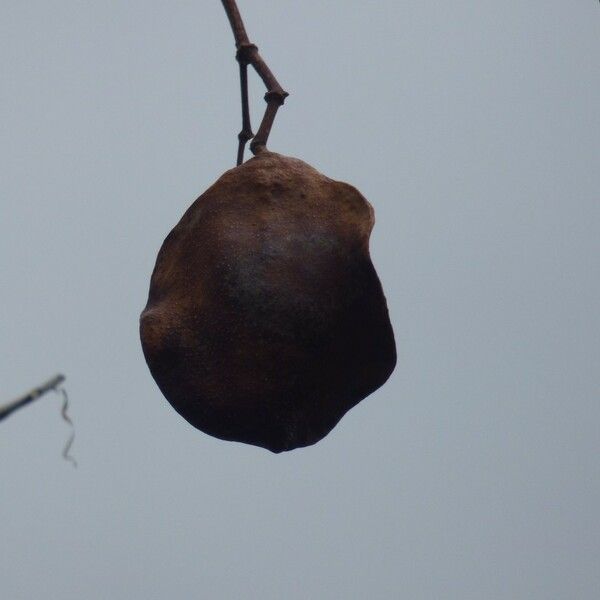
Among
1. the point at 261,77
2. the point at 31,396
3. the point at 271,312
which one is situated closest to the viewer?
the point at 31,396

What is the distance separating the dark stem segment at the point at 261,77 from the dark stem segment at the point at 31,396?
74 cm

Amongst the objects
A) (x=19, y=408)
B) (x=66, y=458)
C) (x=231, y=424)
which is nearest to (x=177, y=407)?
(x=231, y=424)

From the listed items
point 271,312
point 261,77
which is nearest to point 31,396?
point 271,312

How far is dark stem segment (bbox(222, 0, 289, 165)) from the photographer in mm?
1104

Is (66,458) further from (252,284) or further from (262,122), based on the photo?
(262,122)

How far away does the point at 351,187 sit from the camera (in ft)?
3.35

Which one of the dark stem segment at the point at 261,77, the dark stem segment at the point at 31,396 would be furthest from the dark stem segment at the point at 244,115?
the dark stem segment at the point at 31,396

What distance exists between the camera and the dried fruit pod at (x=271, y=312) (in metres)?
0.96

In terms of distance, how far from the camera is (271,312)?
96 cm

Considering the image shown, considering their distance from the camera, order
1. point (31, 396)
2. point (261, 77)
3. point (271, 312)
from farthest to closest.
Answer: point (261, 77), point (271, 312), point (31, 396)

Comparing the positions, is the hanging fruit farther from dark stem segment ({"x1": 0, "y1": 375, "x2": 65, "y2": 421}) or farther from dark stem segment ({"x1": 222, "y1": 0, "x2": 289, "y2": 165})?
dark stem segment ({"x1": 0, "y1": 375, "x2": 65, "y2": 421})

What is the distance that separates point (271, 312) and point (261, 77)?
0.95 feet

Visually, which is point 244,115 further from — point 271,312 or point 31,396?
point 31,396

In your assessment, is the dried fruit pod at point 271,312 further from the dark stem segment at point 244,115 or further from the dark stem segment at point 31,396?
the dark stem segment at point 31,396
